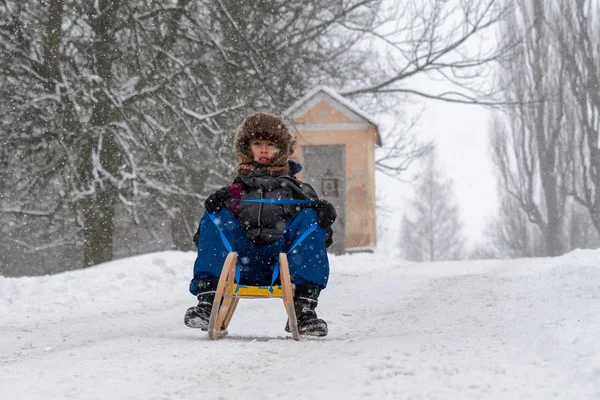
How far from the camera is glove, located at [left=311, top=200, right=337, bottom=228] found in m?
4.13

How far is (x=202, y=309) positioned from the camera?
13.3 feet

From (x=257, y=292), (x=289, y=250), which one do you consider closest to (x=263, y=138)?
(x=289, y=250)

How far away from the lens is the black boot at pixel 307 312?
13.0 ft

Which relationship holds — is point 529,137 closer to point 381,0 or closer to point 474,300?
point 381,0

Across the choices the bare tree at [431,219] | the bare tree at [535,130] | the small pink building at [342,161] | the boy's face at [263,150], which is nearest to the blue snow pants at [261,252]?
the boy's face at [263,150]

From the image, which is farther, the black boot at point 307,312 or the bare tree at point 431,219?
the bare tree at point 431,219

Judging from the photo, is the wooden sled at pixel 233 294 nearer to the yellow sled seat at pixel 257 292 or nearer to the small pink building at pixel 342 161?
the yellow sled seat at pixel 257 292

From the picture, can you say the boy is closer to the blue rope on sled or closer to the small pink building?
the blue rope on sled

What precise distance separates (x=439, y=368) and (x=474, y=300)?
348 centimetres

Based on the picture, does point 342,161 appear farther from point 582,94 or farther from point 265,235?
point 265,235

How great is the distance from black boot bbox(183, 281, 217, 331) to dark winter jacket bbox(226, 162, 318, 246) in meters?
0.37

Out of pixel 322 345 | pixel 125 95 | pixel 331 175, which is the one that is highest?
pixel 125 95

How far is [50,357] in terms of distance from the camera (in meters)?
3.27

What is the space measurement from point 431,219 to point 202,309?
5082 centimetres
